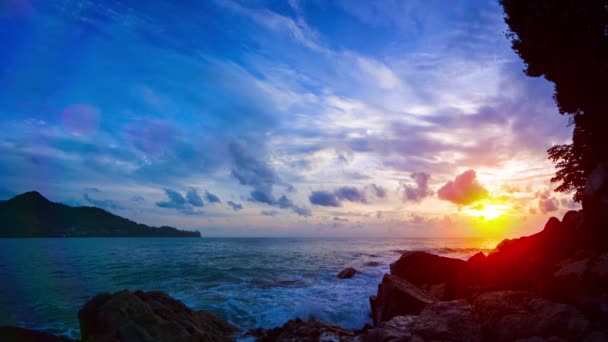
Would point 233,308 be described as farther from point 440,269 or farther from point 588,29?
point 588,29

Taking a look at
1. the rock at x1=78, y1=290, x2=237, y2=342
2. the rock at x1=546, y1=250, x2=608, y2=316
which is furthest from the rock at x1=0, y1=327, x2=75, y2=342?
the rock at x1=546, y1=250, x2=608, y2=316

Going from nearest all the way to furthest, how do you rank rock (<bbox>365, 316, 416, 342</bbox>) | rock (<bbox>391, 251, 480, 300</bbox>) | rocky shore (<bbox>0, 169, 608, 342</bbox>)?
1. rocky shore (<bbox>0, 169, 608, 342</bbox>)
2. rock (<bbox>365, 316, 416, 342</bbox>)
3. rock (<bbox>391, 251, 480, 300</bbox>)

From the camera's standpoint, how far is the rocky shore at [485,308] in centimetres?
805

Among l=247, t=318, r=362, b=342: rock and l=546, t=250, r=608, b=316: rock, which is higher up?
l=546, t=250, r=608, b=316: rock

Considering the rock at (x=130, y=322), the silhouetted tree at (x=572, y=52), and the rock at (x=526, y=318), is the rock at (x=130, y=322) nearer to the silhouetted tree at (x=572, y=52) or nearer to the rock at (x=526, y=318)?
the rock at (x=526, y=318)

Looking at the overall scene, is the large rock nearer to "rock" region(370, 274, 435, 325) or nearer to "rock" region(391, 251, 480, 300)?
"rock" region(370, 274, 435, 325)

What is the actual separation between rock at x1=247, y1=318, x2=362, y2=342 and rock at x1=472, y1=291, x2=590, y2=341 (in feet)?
16.3

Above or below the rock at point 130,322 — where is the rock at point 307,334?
below

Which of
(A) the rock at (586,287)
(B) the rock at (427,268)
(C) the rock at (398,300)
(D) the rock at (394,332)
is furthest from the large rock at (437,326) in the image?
(B) the rock at (427,268)

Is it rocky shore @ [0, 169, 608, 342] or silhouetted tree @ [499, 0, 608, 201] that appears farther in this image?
silhouetted tree @ [499, 0, 608, 201]

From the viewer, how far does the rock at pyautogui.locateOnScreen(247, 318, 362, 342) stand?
1269 cm

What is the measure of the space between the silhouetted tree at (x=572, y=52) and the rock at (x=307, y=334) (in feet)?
53.5

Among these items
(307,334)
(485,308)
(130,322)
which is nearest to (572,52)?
(485,308)

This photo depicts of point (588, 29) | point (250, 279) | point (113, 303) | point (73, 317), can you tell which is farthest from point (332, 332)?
point (250, 279)
